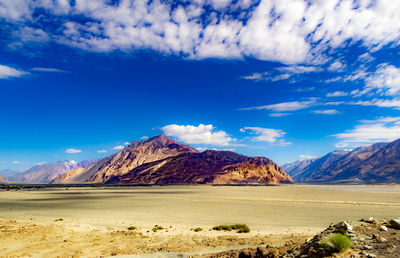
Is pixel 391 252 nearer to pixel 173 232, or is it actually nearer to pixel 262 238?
pixel 262 238

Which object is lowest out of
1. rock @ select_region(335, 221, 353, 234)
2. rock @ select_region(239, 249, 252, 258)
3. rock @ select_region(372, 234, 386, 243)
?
rock @ select_region(239, 249, 252, 258)

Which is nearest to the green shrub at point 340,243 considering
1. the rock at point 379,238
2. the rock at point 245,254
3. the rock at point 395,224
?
the rock at point 379,238

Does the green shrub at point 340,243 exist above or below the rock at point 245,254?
above

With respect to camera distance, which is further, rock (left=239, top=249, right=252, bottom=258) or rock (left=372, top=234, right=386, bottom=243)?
rock (left=239, top=249, right=252, bottom=258)

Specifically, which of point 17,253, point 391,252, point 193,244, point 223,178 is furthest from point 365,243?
point 223,178

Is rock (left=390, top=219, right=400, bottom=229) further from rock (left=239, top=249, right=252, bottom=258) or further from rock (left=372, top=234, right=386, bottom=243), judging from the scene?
rock (left=239, top=249, right=252, bottom=258)

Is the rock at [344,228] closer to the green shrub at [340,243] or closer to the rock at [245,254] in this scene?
the green shrub at [340,243]

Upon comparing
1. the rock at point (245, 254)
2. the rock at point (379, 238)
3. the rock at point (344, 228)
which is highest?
the rock at point (344, 228)

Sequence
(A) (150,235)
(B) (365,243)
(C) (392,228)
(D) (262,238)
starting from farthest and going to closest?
(A) (150,235) < (D) (262,238) < (C) (392,228) < (B) (365,243)

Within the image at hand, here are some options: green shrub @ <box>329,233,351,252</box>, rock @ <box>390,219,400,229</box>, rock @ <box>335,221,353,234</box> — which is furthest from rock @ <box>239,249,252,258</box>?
rock @ <box>390,219,400,229</box>

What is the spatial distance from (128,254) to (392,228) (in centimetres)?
1217

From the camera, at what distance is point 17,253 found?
12.9 m

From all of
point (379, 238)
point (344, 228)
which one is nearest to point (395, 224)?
point (379, 238)

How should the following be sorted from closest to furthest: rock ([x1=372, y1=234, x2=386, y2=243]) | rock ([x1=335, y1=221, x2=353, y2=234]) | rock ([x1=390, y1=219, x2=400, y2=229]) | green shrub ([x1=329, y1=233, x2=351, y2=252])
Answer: green shrub ([x1=329, y1=233, x2=351, y2=252]) < rock ([x1=372, y1=234, x2=386, y2=243]) < rock ([x1=335, y1=221, x2=353, y2=234]) < rock ([x1=390, y1=219, x2=400, y2=229])
